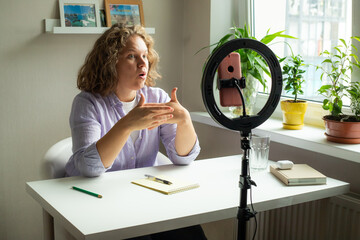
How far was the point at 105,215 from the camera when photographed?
1.32 metres

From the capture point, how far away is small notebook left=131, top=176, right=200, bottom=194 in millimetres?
1542

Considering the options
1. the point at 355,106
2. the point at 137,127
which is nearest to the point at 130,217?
the point at 137,127

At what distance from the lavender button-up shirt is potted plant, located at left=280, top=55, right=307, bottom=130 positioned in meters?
0.52

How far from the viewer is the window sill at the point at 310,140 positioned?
176cm

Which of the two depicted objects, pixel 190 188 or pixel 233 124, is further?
pixel 190 188

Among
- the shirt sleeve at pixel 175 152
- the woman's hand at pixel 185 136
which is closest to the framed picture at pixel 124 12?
the shirt sleeve at pixel 175 152

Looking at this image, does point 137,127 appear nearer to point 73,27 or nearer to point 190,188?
point 190,188

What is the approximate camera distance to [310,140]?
1923mm

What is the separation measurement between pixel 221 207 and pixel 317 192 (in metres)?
0.40

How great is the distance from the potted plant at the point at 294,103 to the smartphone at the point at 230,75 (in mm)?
995

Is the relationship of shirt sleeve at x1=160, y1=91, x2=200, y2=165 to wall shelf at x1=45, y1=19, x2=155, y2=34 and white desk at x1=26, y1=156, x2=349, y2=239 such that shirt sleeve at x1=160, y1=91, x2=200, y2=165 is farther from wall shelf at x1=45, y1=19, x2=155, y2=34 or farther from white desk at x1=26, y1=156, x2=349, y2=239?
wall shelf at x1=45, y1=19, x2=155, y2=34

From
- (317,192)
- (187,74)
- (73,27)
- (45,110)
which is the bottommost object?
(317,192)

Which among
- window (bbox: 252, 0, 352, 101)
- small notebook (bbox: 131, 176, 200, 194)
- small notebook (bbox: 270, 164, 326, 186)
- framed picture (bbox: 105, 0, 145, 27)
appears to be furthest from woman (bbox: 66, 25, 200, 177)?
window (bbox: 252, 0, 352, 101)

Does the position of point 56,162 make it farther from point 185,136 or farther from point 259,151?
point 259,151
